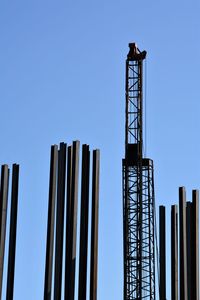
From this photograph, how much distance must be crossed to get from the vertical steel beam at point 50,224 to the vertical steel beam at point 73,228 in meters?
0.53

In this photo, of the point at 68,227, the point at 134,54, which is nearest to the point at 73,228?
the point at 68,227

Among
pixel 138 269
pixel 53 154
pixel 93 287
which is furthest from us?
pixel 138 269

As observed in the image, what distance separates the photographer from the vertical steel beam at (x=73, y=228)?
2342cm

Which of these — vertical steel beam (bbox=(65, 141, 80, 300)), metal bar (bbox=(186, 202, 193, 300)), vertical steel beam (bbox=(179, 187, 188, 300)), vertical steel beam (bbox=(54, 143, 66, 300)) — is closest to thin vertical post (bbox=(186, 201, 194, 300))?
metal bar (bbox=(186, 202, 193, 300))

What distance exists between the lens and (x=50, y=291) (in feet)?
77.5

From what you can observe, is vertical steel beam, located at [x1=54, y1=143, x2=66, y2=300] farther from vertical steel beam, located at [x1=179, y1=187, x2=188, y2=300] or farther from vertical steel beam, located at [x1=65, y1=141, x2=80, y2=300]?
vertical steel beam, located at [x1=179, y1=187, x2=188, y2=300]

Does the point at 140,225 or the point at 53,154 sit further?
the point at 140,225

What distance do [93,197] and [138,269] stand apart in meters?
21.8

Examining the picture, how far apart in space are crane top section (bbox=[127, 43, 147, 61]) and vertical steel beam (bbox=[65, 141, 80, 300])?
24484 mm

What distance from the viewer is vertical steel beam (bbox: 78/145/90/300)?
76.5 ft

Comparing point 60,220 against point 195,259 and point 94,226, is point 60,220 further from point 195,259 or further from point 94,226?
point 195,259

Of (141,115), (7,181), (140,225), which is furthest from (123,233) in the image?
(7,181)

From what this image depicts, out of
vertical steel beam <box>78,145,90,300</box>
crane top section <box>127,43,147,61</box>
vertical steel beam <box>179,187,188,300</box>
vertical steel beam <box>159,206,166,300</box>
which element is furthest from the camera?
crane top section <box>127,43,147,61</box>

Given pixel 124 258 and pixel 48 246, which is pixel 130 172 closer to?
pixel 124 258
